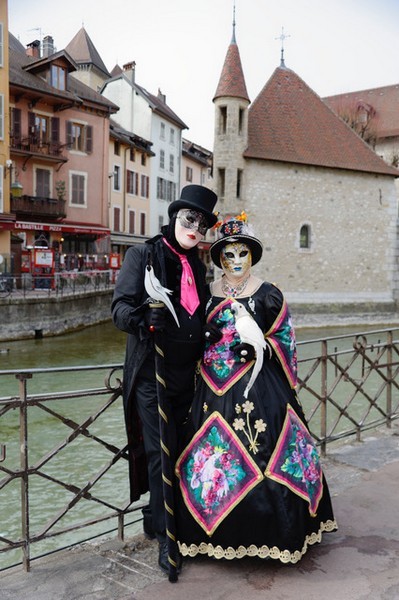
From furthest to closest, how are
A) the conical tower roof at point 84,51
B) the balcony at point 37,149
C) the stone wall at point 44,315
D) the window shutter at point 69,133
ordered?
the conical tower roof at point 84,51, the window shutter at point 69,133, the balcony at point 37,149, the stone wall at point 44,315

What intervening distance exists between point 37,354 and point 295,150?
1584 centimetres

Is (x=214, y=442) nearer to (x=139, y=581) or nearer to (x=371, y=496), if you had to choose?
(x=139, y=581)

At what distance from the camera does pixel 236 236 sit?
9.73 ft

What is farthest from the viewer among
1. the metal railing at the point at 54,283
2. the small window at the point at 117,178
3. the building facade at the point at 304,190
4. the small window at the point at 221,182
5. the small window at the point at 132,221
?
the small window at the point at 132,221

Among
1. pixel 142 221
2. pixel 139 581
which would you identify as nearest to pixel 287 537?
pixel 139 581

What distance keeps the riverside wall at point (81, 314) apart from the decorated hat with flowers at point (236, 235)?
14.5 metres

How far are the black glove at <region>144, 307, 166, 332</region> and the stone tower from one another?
21966 mm

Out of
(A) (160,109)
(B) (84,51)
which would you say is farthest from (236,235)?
(B) (84,51)

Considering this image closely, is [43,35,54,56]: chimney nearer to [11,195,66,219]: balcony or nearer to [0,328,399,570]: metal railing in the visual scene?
[11,195,66,219]: balcony

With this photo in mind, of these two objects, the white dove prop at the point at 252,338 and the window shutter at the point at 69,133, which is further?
the window shutter at the point at 69,133

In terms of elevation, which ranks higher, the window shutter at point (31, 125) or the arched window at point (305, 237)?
the window shutter at point (31, 125)

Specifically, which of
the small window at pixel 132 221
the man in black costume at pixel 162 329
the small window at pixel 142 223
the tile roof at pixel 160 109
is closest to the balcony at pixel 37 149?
the small window at pixel 132 221

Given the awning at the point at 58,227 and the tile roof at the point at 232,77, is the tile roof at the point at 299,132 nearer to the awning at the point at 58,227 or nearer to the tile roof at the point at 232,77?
the tile roof at the point at 232,77

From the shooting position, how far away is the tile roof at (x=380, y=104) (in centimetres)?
4007
